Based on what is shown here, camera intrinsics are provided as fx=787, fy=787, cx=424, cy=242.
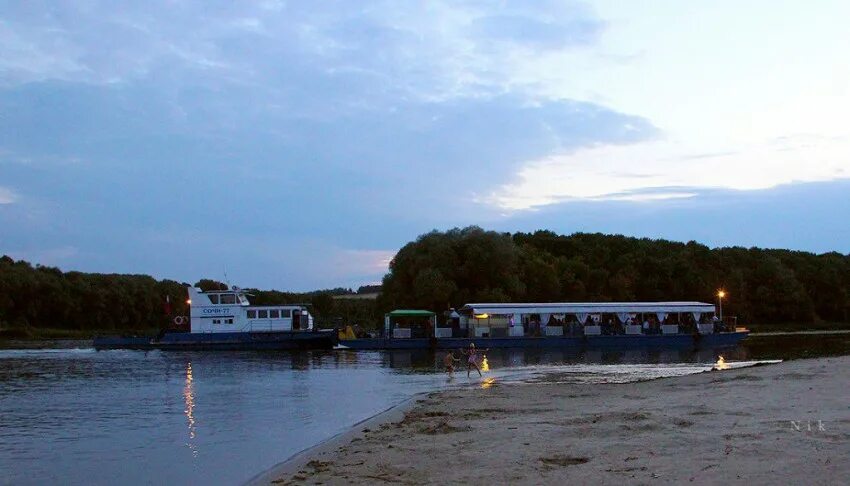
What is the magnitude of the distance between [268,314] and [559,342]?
22246 millimetres

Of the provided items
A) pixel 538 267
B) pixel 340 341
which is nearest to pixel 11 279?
pixel 340 341

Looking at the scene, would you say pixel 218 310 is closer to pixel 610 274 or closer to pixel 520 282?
pixel 520 282

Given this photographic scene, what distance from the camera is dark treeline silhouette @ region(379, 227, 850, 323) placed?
7444 centimetres

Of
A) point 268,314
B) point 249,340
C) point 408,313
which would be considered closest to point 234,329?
point 249,340

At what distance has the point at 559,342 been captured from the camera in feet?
194

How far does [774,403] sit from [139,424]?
53.8ft

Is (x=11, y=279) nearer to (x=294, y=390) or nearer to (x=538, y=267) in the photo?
(x=538, y=267)

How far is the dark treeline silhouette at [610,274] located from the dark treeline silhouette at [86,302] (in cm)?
1449

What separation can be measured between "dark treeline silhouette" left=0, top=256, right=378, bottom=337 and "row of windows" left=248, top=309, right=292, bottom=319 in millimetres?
22660

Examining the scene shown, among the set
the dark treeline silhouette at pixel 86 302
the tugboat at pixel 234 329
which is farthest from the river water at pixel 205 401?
the dark treeline silhouette at pixel 86 302

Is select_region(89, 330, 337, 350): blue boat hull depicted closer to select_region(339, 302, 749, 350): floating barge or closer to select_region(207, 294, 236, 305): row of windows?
select_region(339, 302, 749, 350): floating barge

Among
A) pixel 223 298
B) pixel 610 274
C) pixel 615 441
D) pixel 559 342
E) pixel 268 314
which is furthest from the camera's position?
pixel 610 274

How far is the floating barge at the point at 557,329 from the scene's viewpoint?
193 feet

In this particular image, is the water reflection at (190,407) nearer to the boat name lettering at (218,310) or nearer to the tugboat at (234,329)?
the tugboat at (234,329)
